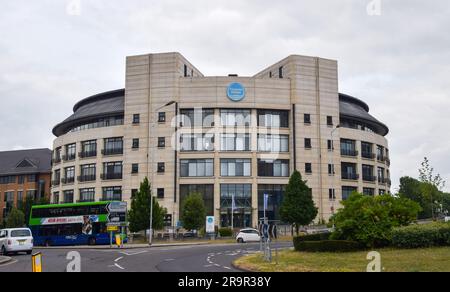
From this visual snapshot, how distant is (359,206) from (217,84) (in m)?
47.7

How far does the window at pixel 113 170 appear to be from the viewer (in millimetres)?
76500

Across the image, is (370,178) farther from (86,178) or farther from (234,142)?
(86,178)

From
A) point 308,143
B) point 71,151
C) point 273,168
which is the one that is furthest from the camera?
point 71,151

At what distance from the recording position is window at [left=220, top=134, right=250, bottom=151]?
73.1m

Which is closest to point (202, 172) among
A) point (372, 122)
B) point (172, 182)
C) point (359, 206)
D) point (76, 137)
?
point (172, 182)

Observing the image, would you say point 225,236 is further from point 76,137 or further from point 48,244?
point 76,137

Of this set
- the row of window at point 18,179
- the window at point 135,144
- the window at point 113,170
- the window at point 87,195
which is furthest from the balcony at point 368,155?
the row of window at point 18,179

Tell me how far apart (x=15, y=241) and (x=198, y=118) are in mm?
42557

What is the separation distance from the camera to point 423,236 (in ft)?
80.8

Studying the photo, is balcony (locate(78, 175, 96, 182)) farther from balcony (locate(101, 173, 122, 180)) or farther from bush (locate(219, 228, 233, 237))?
bush (locate(219, 228, 233, 237))

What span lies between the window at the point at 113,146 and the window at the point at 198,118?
10744 millimetres

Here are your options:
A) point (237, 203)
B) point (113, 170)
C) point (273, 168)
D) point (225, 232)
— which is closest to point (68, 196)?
point (113, 170)

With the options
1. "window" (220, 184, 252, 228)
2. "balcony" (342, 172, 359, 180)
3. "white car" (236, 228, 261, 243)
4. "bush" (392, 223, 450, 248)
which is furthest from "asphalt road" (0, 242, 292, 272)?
"balcony" (342, 172, 359, 180)

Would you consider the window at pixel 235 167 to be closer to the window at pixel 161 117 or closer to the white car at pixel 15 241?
the window at pixel 161 117
